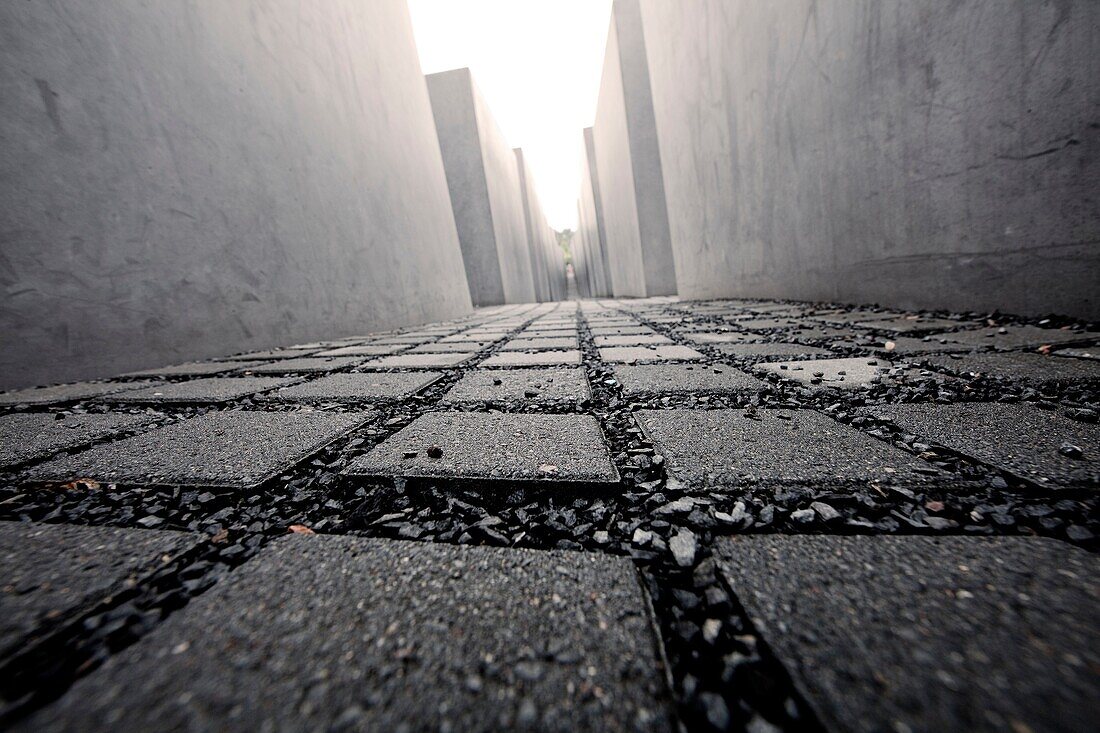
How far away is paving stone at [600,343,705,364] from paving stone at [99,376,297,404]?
4.66 feet

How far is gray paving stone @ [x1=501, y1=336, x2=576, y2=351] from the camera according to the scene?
2347 millimetres

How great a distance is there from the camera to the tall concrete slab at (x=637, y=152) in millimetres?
7551

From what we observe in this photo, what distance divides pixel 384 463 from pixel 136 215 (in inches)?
99.3

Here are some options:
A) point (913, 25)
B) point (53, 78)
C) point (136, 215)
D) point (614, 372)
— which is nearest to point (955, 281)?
point (913, 25)

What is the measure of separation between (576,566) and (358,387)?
1317 mm

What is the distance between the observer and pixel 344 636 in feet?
1.34

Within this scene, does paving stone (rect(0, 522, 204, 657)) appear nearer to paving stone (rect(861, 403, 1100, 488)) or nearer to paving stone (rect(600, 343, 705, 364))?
paving stone (rect(861, 403, 1100, 488))

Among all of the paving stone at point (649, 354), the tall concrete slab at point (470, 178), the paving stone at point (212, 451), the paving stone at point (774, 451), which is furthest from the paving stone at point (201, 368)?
the tall concrete slab at point (470, 178)

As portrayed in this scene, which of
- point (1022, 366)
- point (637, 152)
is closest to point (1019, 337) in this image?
point (1022, 366)

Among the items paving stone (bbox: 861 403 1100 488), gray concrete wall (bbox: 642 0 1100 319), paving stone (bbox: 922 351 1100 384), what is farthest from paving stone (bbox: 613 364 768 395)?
gray concrete wall (bbox: 642 0 1100 319)

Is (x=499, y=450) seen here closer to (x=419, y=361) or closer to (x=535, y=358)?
(x=535, y=358)

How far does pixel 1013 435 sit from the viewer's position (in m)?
0.78

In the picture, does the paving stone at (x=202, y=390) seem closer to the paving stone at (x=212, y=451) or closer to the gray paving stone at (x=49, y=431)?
the gray paving stone at (x=49, y=431)

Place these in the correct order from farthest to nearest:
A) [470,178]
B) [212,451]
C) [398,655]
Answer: [470,178]
[212,451]
[398,655]
